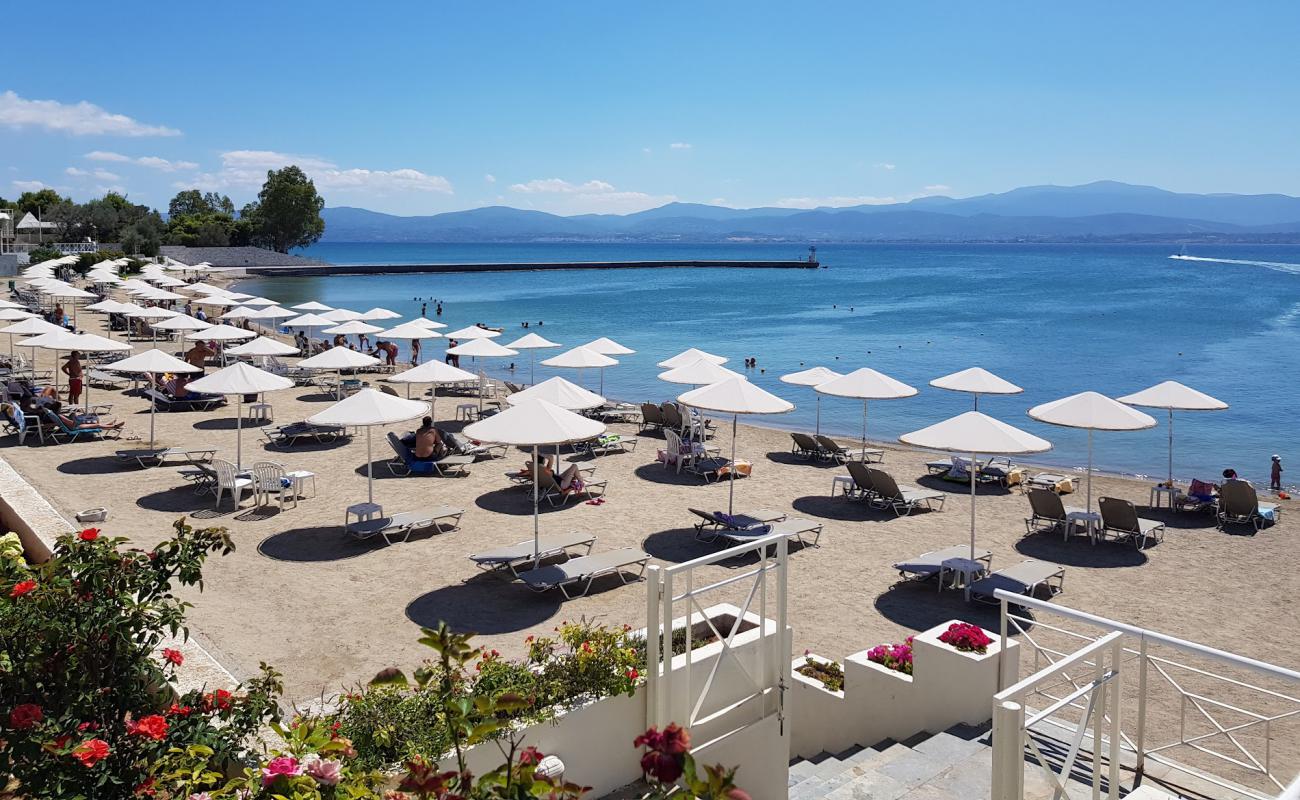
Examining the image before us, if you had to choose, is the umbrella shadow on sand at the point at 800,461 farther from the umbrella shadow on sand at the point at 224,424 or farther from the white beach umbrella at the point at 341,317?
the white beach umbrella at the point at 341,317

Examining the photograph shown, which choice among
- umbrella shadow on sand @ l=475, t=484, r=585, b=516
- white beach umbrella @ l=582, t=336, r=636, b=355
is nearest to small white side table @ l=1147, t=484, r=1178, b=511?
umbrella shadow on sand @ l=475, t=484, r=585, b=516

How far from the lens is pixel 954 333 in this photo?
55688mm

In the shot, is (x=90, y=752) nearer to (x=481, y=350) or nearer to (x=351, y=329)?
(x=481, y=350)

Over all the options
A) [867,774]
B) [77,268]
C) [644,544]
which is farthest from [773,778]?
[77,268]

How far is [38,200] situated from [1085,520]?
95489 millimetres

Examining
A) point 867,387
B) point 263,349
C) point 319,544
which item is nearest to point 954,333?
point 867,387

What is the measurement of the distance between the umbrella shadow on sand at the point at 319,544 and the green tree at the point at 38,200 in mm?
86287

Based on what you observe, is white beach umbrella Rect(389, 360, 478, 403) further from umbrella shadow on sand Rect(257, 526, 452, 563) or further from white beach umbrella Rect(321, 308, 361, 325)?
white beach umbrella Rect(321, 308, 361, 325)

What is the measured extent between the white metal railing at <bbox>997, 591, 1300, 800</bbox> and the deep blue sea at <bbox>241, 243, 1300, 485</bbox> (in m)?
14.5

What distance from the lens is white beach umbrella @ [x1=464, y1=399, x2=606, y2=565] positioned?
10.1 metres

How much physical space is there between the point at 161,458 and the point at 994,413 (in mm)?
23592

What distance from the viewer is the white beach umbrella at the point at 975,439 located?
35.2 feet

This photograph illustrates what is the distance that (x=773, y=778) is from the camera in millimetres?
6617

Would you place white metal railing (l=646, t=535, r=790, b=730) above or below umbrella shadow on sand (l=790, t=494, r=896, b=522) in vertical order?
above
